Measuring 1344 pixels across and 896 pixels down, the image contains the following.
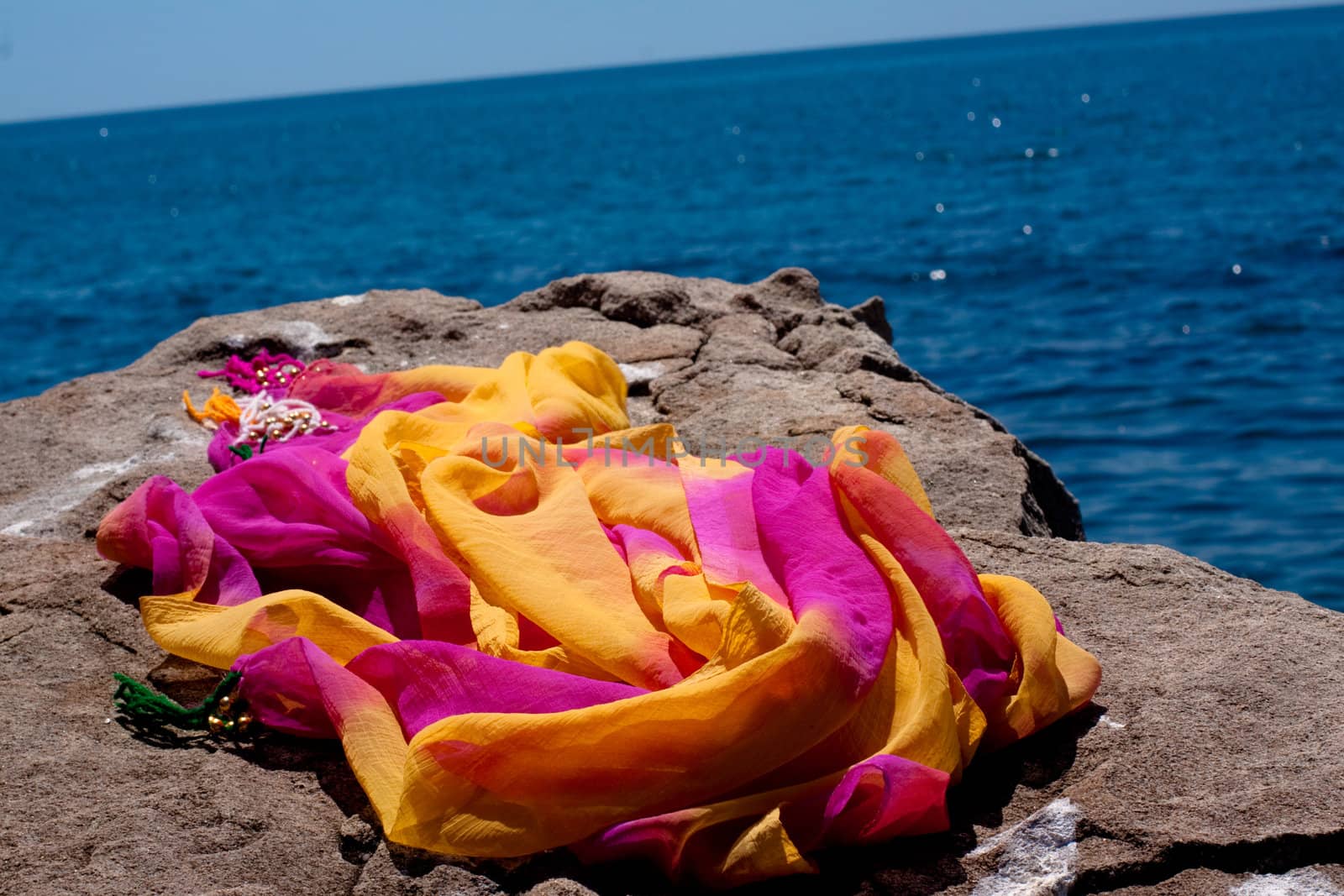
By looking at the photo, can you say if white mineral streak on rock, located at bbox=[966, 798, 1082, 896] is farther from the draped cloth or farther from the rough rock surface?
the draped cloth

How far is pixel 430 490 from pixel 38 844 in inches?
36.4

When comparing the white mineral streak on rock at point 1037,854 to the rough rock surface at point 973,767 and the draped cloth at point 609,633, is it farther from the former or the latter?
the draped cloth at point 609,633

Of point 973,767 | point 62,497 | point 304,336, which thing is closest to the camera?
point 973,767

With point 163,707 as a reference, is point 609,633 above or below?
above

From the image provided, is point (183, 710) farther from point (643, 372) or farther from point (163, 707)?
point (643, 372)

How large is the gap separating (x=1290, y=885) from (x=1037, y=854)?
14.2 inches

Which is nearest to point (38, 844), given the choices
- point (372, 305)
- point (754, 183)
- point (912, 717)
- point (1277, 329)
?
point (912, 717)

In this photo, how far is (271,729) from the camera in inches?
89.3

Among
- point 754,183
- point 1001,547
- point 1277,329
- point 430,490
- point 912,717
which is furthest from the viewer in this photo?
point 754,183

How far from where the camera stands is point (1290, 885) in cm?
179

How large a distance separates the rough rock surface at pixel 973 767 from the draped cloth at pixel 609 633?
83 millimetres

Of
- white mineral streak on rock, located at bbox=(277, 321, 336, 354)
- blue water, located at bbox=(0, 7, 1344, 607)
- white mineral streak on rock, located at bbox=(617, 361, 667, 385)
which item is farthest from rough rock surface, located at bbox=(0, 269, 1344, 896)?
blue water, located at bbox=(0, 7, 1344, 607)

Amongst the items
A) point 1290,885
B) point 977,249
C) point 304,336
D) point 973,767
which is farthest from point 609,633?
point 977,249

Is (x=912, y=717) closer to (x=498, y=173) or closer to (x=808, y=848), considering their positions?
(x=808, y=848)
